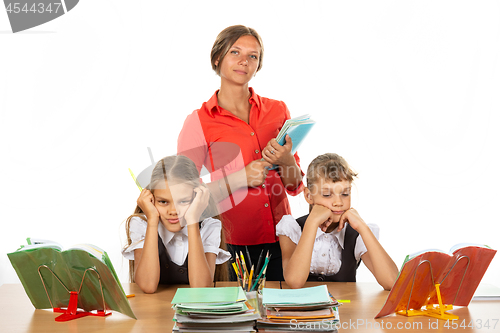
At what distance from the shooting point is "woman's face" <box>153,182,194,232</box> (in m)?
1.66

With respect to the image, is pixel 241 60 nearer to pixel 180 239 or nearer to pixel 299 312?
pixel 180 239

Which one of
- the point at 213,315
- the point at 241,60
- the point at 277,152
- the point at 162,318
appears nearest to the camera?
the point at 213,315

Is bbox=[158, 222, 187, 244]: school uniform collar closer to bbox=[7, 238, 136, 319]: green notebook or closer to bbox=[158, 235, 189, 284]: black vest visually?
bbox=[158, 235, 189, 284]: black vest

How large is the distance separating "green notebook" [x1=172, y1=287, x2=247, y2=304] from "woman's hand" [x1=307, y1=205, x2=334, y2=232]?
460mm

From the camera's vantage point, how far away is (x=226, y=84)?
6.67ft

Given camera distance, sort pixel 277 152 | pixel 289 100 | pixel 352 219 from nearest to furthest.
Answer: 1. pixel 352 219
2. pixel 277 152
3. pixel 289 100

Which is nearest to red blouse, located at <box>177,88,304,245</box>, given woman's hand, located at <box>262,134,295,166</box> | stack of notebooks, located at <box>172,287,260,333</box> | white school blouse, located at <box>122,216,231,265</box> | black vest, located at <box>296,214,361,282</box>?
woman's hand, located at <box>262,134,295,166</box>

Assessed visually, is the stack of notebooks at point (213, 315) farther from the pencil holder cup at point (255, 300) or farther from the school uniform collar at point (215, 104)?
the school uniform collar at point (215, 104)

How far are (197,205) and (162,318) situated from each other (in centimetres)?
52

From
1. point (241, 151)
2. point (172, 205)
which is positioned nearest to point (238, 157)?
point (241, 151)

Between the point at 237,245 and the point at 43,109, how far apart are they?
169cm

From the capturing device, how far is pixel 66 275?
1.25m

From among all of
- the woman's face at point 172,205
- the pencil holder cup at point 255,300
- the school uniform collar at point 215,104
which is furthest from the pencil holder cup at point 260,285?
the school uniform collar at point 215,104

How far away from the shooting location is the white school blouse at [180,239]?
1.71 metres
